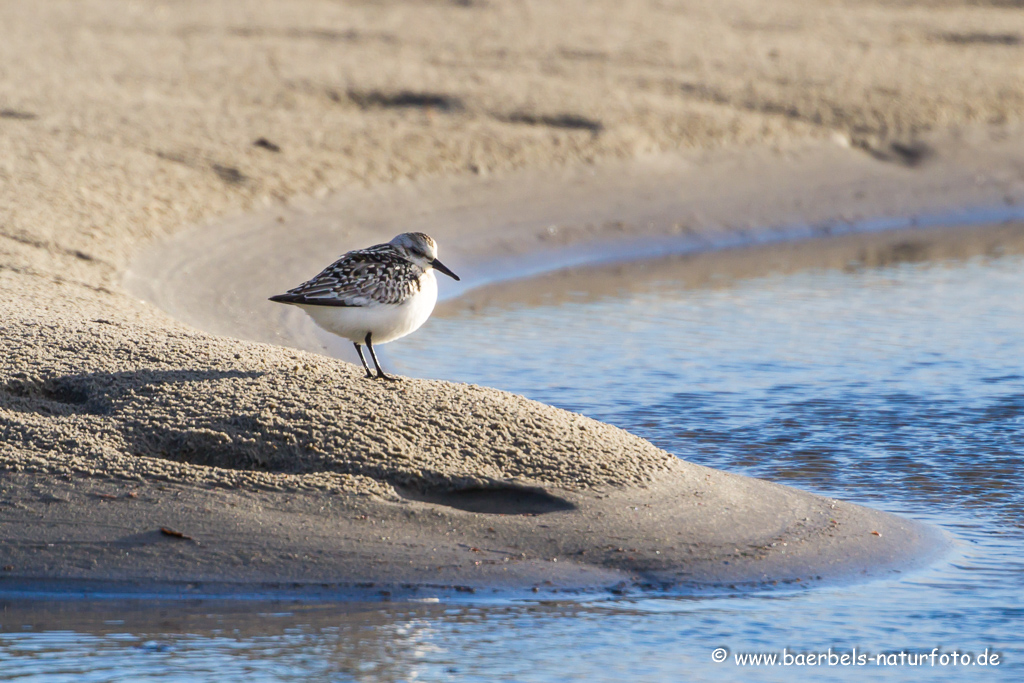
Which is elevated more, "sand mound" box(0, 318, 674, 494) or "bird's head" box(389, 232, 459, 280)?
Result: "bird's head" box(389, 232, 459, 280)

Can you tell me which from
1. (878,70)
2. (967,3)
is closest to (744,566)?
(878,70)

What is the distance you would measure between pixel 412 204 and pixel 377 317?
6.39 m

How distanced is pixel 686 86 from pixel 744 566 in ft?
34.9

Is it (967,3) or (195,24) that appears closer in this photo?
(195,24)

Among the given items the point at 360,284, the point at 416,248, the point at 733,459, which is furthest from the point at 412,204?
the point at 360,284

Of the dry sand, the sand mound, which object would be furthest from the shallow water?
the sand mound

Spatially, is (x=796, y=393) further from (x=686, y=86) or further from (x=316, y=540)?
(x=686, y=86)

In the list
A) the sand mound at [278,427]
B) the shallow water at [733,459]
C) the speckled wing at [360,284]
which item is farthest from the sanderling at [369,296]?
the shallow water at [733,459]

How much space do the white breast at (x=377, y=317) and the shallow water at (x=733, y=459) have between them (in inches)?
58.2

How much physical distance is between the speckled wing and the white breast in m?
0.03

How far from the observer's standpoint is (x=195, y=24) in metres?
16.2

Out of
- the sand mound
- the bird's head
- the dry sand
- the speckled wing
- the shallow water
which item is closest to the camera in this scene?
Answer: the shallow water

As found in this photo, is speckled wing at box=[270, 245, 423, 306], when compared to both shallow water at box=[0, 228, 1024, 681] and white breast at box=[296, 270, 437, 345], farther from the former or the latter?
shallow water at box=[0, 228, 1024, 681]

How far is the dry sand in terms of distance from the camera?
536 cm
